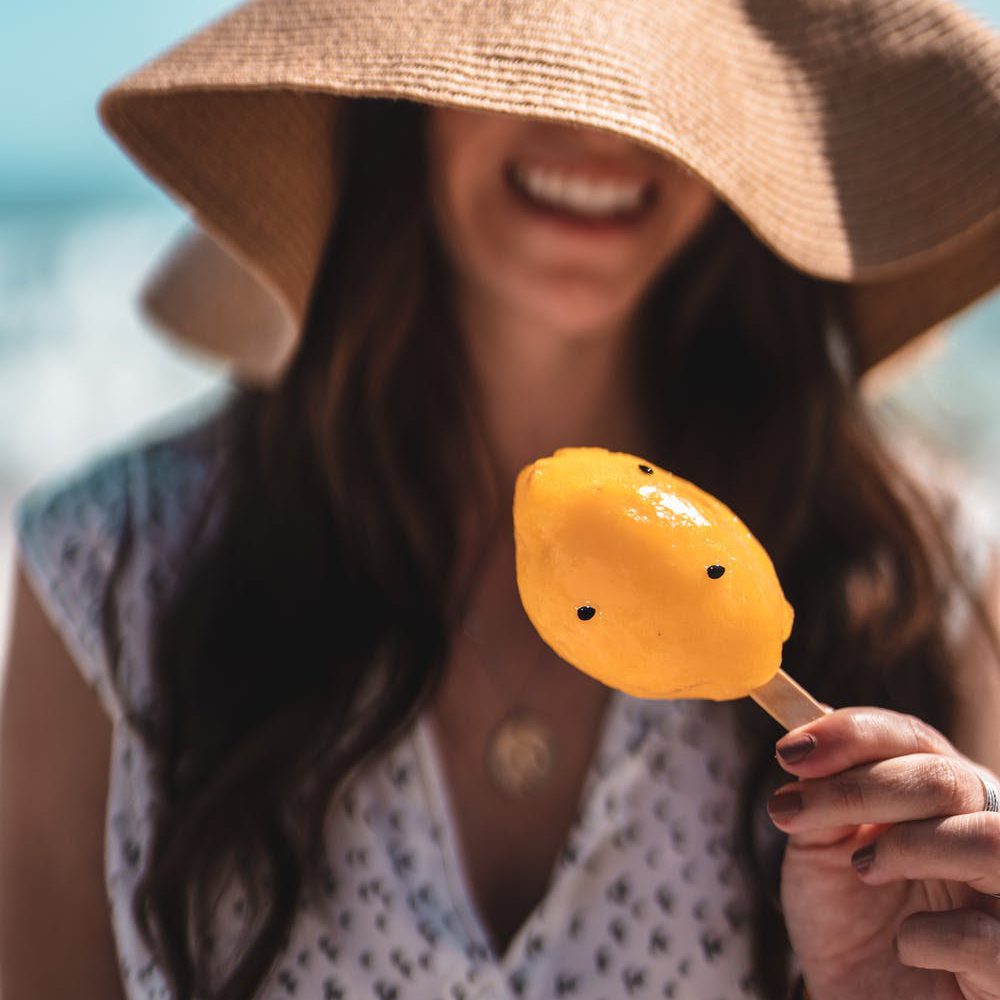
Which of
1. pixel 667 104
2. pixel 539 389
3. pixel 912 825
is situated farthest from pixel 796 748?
pixel 539 389

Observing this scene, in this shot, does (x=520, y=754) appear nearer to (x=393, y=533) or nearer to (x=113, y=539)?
(x=393, y=533)

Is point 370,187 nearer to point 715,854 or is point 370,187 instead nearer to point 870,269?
point 870,269

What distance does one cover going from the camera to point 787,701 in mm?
1032

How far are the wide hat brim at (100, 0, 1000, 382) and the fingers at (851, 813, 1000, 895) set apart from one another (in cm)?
70

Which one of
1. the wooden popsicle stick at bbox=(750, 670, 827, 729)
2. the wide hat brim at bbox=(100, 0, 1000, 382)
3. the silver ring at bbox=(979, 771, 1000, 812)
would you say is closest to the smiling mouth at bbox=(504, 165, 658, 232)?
the wide hat brim at bbox=(100, 0, 1000, 382)

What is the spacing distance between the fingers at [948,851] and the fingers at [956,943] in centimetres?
4

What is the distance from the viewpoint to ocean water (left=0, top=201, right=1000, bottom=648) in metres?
8.45

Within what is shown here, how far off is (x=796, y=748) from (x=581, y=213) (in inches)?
35.9

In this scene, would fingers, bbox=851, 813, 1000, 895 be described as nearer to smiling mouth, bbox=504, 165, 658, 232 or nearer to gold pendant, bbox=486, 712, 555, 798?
gold pendant, bbox=486, 712, 555, 798

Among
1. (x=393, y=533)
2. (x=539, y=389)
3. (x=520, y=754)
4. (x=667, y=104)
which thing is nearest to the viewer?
(x=667, y=104)

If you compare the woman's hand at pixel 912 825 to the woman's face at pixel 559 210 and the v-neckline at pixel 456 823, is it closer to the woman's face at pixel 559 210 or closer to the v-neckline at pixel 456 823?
the v-neckline at pixel 456 823

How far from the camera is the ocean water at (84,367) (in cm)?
845

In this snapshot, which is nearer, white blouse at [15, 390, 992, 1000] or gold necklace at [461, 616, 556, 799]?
white blouse at [15, 390, 992, 1000]

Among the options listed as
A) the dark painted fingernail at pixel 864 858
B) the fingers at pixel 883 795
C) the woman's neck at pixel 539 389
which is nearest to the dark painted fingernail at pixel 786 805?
the fingers at pixel 883 795
